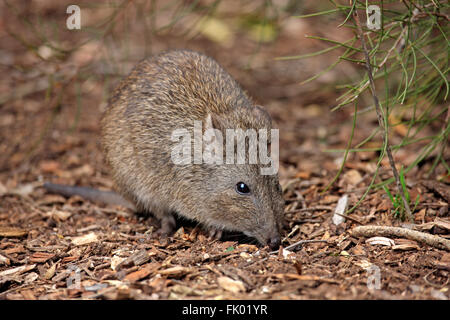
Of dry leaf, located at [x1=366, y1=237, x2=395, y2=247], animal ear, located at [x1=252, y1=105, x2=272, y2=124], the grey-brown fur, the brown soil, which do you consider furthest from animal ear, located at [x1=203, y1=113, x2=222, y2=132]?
dry leaf, located at [x1=366, y1=237, x2=395, y2=247]

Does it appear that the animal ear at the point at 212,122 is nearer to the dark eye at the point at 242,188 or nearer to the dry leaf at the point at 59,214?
the dark eye at the point at 242,188

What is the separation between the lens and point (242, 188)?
487cm

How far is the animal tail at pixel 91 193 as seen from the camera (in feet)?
20.1

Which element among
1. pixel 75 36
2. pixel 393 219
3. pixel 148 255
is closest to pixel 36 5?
pixel 75 36

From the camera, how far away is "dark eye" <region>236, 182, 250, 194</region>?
4855 millimetres

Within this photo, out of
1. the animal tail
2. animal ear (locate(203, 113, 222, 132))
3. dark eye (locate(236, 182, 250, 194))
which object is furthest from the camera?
the animal tail

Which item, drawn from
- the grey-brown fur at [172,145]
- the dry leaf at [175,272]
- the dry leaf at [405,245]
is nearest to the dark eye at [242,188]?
the grey-brown fur at [172,145]

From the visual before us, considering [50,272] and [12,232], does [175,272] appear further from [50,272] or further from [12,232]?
[12,232]

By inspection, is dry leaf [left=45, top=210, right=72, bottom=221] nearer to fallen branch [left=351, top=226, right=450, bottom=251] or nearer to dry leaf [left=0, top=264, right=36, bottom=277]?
dry leaf [left=0, top=264, right=36, bottom=277]

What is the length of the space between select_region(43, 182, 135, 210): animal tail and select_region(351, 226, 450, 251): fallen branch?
9.23 ft

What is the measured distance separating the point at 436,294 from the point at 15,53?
8.85 metres

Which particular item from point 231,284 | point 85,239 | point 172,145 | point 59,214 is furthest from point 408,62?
point 59,214

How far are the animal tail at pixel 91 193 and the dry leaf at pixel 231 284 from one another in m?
2.35

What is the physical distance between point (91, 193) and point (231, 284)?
9.41ft
